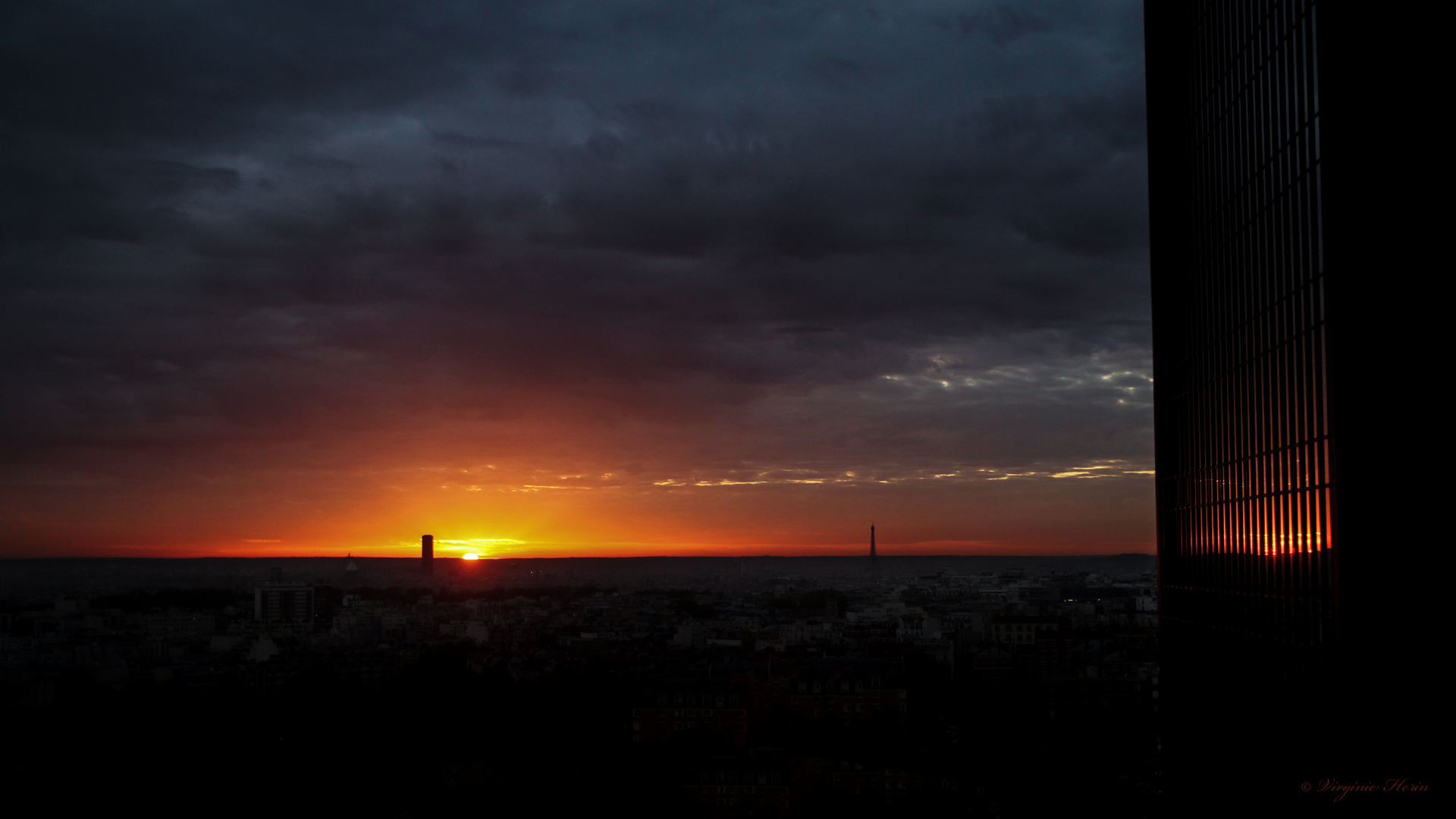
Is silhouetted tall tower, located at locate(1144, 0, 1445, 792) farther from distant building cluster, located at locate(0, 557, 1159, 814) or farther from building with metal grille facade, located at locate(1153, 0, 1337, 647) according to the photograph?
distant building cluster, located at locate(0, 557, 1159, 814)

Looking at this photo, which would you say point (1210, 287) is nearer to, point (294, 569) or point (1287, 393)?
point (1287, 393)

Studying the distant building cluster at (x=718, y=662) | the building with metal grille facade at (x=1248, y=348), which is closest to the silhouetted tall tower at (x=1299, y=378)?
the building with metal grille facade at (x=1248, y=348)

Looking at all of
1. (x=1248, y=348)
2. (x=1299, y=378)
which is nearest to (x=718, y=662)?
(x=1248, y=348)

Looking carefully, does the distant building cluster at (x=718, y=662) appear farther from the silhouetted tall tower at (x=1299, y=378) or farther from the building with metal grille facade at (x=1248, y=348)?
the silhouetted tall tower at (x=1299, y=378)

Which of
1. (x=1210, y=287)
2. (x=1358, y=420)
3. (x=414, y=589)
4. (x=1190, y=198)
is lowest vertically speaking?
(x=414, y=589)

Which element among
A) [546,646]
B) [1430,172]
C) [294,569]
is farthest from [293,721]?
[294,569]

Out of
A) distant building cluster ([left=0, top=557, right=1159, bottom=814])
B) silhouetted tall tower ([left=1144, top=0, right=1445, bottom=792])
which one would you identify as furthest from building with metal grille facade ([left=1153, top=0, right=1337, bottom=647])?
distant building cluster ([left=0, top=557, right=1159, bottom=814])
